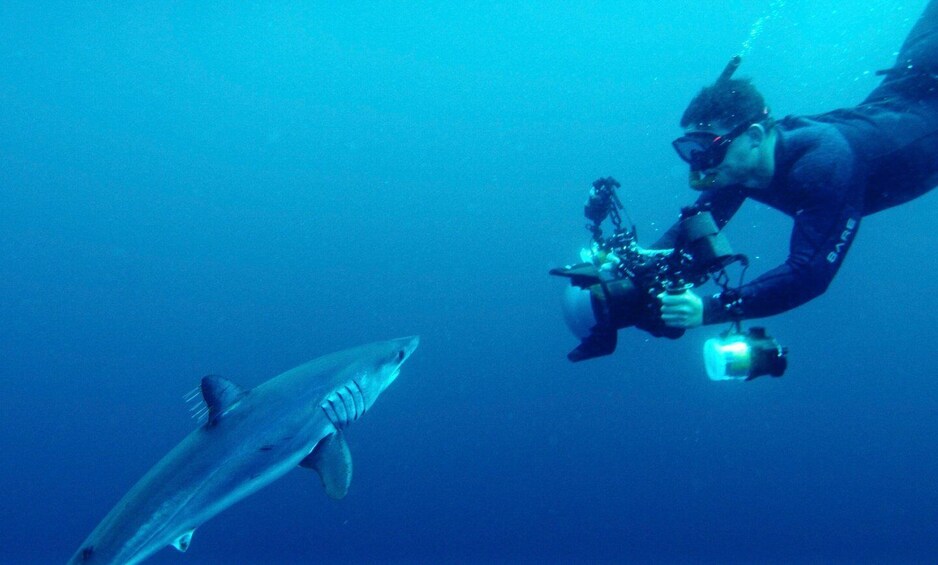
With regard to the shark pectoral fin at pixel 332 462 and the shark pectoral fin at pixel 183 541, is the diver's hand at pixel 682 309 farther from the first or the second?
the shark pectoral fin at pixel 183 541

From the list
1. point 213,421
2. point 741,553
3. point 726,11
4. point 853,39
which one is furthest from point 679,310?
point 853,39

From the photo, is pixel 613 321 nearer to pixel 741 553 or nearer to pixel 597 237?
pixel 597 237

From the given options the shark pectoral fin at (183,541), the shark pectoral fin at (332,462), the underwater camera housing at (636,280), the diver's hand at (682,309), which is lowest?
the shark pectoral fin at (183,541)

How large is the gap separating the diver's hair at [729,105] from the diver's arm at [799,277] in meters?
0.81

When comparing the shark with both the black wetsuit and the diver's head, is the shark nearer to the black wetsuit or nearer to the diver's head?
the black wetsuit

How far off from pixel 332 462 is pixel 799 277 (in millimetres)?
3186

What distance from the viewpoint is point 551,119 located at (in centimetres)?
3231

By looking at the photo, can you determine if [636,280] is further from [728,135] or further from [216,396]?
[216,396]

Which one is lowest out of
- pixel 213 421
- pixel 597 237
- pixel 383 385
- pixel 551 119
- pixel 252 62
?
pixel 213 421

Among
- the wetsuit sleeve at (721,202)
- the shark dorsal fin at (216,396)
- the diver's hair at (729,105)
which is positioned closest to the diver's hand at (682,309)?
the diver's hair at (729,105)

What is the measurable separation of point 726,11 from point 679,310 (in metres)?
34.6

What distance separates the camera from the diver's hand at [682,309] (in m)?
2.74

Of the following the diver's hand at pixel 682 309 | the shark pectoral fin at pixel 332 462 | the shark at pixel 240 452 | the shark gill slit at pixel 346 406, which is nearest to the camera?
the diver's hand at pixel 682 309

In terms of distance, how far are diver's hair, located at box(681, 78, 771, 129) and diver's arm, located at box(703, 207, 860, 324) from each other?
0.81 metres
